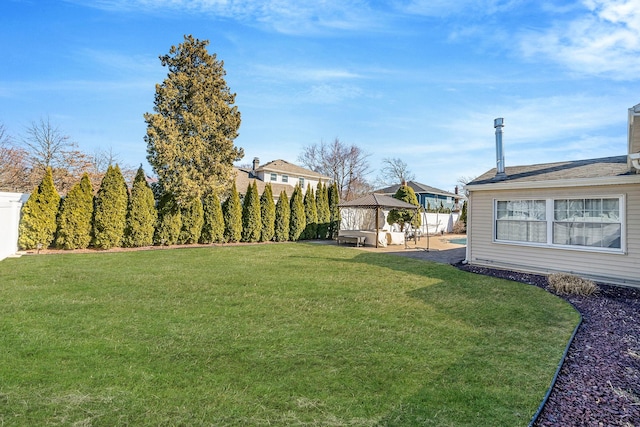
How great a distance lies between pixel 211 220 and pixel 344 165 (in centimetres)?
2433

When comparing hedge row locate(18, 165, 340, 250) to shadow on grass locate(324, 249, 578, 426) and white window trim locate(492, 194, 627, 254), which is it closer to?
white window trim locate(492, 194, 627, 254)

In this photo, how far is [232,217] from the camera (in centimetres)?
1583

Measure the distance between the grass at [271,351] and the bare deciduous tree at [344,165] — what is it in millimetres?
30588

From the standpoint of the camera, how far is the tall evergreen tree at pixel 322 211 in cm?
1964

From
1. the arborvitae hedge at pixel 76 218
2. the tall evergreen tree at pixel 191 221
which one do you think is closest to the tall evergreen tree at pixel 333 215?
the tall evergreen tree at pixel 191 221

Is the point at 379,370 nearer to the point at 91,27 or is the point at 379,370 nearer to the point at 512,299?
the point at 512,299

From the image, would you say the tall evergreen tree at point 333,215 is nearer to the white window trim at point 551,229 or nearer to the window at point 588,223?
the white window trim at point 551,229

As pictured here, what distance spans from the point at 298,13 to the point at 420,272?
813 centimetres

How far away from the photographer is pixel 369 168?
124 feet

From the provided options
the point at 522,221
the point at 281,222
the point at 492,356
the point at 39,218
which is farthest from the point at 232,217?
the point at 492,356

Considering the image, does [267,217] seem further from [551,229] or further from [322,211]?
[551,229]

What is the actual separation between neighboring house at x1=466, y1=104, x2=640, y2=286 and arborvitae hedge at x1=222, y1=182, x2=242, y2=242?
1069cm

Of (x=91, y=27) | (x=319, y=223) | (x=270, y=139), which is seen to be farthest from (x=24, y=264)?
(x=270, y=139)

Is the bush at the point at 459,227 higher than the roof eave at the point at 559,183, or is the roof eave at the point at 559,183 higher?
the roof eave at the point at 559,183
